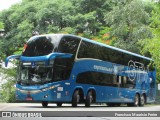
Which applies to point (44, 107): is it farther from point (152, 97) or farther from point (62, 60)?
point (152, 97)

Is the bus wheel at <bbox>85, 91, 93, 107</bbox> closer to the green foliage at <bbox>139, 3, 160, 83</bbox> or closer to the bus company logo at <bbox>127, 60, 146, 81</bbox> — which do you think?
the bus company logo at <bbox>127, 60, 146, 81</bbox>

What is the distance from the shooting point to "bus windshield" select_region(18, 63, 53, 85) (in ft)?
14.8

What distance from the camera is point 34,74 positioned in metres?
4.61

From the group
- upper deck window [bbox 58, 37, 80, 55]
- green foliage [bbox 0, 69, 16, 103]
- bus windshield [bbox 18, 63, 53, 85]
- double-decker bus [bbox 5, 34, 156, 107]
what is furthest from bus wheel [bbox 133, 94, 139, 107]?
green foliage [bbox 0, 69, 16, 103]

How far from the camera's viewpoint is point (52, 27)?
4.61 meters

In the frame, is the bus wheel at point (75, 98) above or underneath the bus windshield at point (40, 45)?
underneath

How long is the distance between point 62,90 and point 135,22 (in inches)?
44.9

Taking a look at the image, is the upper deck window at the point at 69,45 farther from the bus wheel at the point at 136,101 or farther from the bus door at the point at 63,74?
the bus wheel at the point at 136,101

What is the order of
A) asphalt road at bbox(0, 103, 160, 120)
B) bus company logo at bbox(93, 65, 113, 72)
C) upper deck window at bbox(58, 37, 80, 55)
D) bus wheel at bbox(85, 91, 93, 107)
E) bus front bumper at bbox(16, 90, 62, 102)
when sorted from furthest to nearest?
bus company logo at bbox(93, 65, 113, 72) < bus wheel at bbox(85, 91, 93, 107) < upper deck window at bbox(58, 37, 80, 55) < bus front bumper at bbox(16, 90, 62, 102) < asphalt road at bbox(0, 103, 160, 120)

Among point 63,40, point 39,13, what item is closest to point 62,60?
point 63,40

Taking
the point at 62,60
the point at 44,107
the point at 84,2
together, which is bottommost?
the point at 44,107

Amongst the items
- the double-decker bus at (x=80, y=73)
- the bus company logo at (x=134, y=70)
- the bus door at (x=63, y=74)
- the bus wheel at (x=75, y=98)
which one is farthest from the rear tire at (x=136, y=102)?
the bus door at (x=63, y=74)

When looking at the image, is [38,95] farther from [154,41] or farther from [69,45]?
[154,41]

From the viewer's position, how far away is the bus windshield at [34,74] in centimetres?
452
